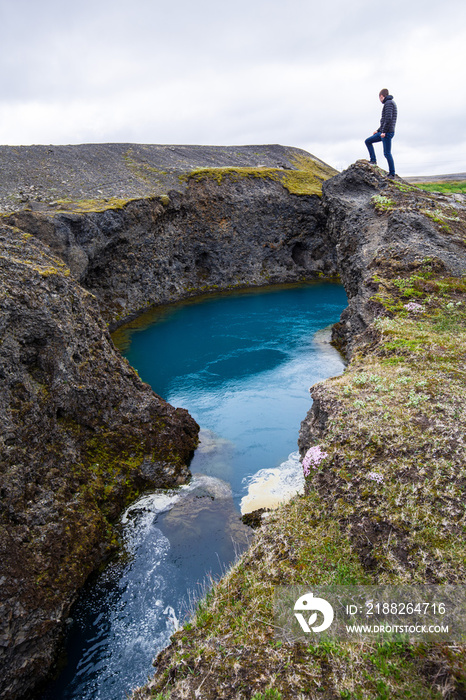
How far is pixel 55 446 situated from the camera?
1154cm

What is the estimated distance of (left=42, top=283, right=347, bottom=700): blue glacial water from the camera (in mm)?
9188

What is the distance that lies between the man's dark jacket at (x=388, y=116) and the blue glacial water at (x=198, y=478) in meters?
12.9

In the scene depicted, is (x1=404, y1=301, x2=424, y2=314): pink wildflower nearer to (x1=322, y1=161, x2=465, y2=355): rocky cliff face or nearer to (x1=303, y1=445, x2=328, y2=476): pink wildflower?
(x1=322, y1=161, x2=465, y2=355): rocky cliff face

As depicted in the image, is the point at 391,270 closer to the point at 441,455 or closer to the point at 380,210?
the point at 380,210

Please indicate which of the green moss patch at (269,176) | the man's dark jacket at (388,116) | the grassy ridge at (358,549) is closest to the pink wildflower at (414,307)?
the grassy ridge at (358,549)

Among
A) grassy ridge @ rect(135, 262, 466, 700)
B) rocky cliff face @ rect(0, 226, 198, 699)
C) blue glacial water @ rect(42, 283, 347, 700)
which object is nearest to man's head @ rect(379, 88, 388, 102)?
blue glacial water @ rect(42, 283, 347, 700)

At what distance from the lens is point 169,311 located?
40.1m

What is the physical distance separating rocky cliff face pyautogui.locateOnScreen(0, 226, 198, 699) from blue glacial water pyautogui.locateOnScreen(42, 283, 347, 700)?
769 millimetres

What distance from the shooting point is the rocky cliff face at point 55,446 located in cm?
873

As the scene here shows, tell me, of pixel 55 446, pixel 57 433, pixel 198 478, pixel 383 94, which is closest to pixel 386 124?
pixel 383 94

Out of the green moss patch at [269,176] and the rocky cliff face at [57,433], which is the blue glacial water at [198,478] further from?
the green moss patch at [269,176]

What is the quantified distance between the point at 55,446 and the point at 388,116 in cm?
2113

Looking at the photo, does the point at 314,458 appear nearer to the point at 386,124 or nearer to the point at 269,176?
the point at 386,124

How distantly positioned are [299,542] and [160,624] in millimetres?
4383
